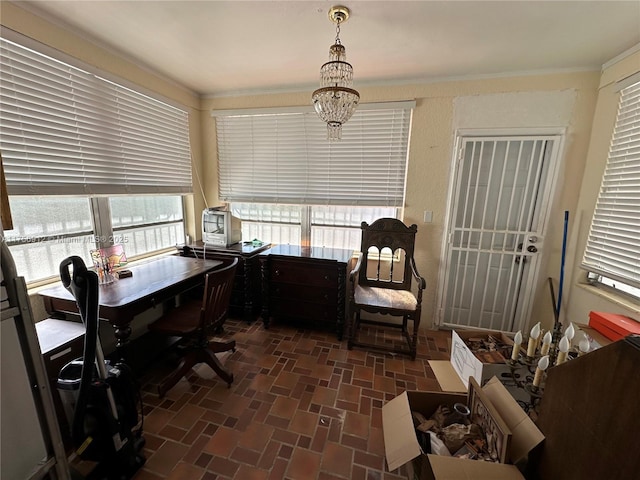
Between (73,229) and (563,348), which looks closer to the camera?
(563,348)

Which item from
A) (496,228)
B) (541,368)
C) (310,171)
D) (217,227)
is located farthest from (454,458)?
(217,227)

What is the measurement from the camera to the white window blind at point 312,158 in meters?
2.68

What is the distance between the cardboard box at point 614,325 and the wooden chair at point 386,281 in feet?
3.69

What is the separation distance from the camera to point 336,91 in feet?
4.70

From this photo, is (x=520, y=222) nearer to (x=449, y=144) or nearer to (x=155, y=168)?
(x=449, y=144)

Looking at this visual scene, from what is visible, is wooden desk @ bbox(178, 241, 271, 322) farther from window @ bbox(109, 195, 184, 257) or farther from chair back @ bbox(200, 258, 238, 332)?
chair back @ bbox(200, 258, 238, 332)

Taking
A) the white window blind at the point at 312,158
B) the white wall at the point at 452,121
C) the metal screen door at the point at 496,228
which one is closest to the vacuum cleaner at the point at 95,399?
the white wall at the point at 452,121

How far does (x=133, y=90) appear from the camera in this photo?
231cm

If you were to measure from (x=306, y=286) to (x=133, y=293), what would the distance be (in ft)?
4.73

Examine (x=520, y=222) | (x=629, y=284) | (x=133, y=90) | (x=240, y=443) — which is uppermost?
(x=133, y=90)

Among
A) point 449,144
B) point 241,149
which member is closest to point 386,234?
point 449,144

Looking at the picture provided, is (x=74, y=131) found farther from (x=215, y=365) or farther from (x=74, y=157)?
(x=215, y=365)

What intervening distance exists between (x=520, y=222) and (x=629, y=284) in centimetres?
88

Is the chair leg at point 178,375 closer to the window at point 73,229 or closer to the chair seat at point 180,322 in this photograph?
the chair seat at point 180,322
